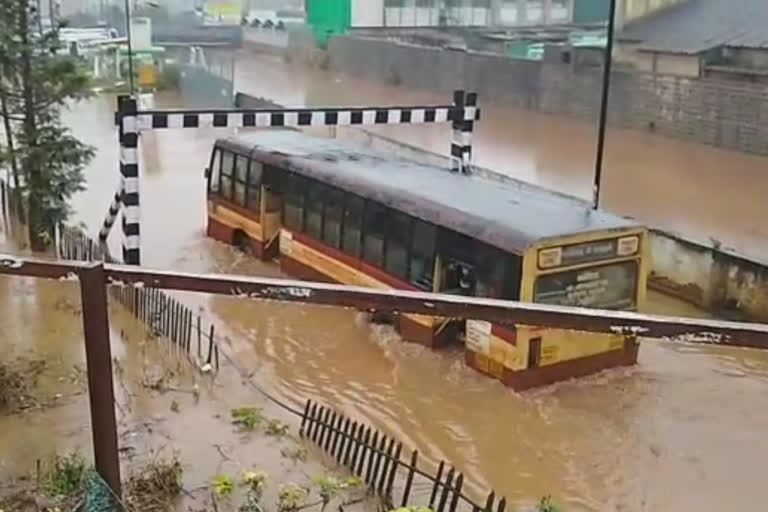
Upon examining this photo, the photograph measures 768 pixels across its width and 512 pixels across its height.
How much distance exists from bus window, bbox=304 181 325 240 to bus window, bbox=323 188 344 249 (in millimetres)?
83

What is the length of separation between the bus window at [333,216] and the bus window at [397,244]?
2.48 feet

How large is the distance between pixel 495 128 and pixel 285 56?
13.5 meters

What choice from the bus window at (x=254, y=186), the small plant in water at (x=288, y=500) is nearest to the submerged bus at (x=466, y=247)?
the bus window at (x=254, y=186)

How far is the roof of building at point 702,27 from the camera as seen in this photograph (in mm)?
20016

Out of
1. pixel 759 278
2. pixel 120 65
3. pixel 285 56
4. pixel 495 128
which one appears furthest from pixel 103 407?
pixel 285 56

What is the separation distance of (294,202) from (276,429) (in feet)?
13.8

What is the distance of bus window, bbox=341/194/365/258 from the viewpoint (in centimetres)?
873

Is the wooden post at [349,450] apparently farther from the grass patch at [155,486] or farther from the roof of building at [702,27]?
the roof of building at [702,27]

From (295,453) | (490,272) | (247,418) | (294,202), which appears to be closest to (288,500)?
(295,453)

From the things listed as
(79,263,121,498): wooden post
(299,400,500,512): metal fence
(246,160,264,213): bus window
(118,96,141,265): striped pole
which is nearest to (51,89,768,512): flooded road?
(299,400,500,512): metal fence

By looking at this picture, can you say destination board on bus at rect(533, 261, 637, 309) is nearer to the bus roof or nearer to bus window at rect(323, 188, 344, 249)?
the bus roof

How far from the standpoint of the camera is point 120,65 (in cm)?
2523

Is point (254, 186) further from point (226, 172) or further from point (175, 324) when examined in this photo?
point (175, 324)

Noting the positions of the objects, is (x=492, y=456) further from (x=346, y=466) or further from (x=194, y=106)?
(x=194, y=106)
